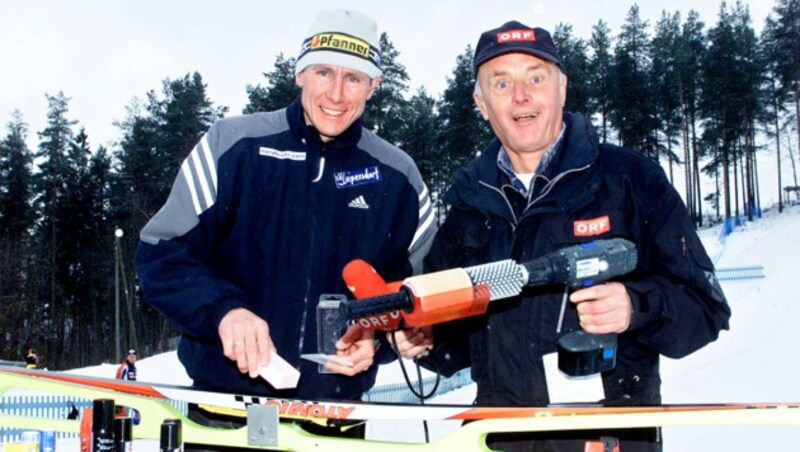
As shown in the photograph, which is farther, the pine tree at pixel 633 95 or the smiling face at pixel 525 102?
the pine tree at pixel 633 95

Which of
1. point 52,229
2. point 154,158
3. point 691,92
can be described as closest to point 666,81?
point 691,92

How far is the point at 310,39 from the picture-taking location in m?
3.35

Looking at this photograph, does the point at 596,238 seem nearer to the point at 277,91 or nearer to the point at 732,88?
the point at 277,91

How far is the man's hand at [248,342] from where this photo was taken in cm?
262

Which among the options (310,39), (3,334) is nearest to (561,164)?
(310,39)

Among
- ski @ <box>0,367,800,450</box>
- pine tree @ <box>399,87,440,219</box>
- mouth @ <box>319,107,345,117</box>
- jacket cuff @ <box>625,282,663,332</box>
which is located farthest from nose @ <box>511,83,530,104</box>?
pine tree @ <box>399,87,440,219</box>

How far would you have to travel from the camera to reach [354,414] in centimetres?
280

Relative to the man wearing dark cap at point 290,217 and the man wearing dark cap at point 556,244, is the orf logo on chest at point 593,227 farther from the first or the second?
the man wearing dark cap at point 290,217

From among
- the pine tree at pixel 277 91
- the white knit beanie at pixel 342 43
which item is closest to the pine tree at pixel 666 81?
the pine tree at pixel 277 91

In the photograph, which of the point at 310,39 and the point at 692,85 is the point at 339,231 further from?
the point at 692,85

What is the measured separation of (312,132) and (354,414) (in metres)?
1.32

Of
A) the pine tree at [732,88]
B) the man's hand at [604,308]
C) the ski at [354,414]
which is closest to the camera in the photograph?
the ski at [354,414]

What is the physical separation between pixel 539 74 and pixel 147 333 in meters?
48.4

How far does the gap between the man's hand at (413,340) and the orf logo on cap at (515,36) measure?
131 cm
